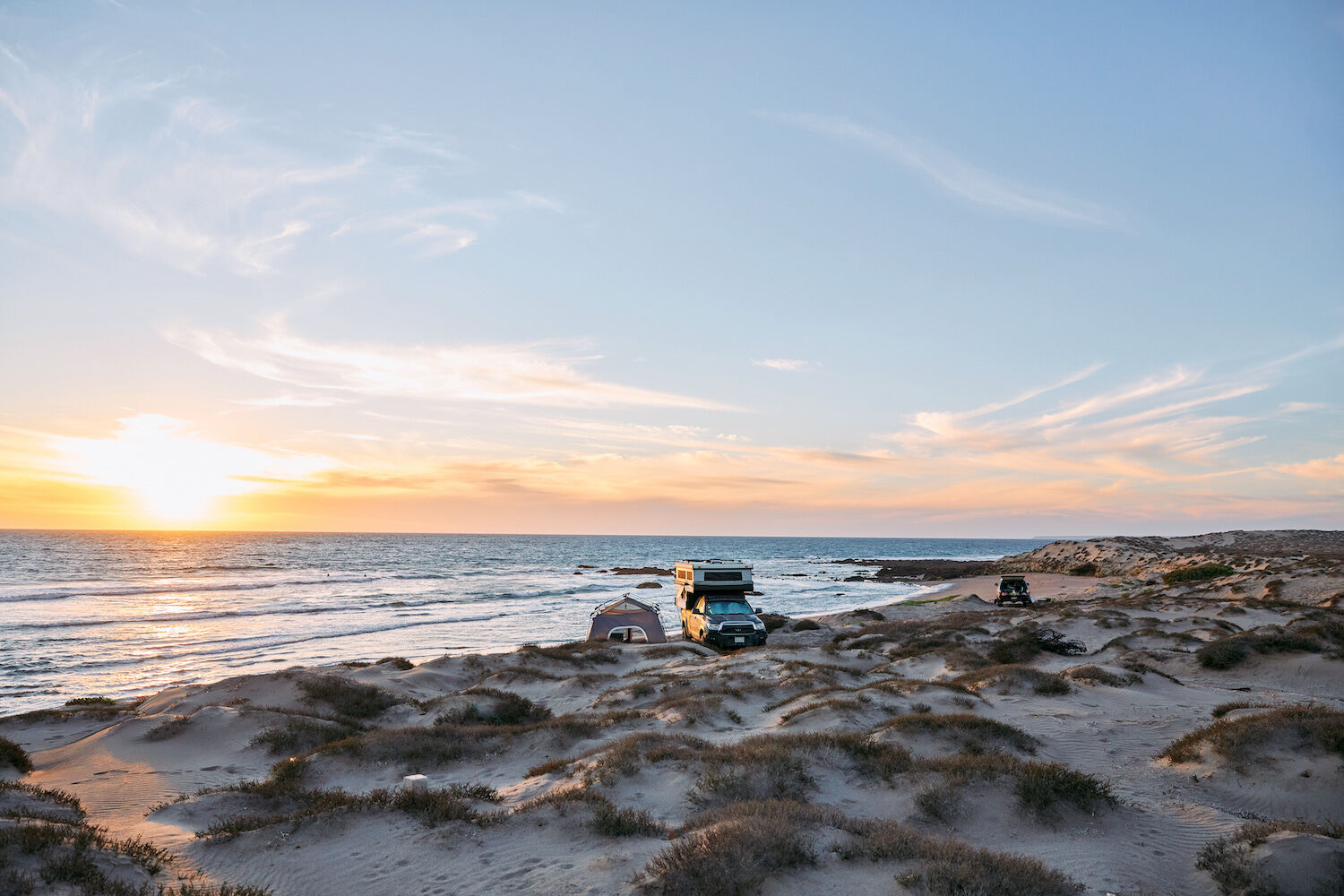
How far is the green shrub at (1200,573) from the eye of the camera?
1902 inches

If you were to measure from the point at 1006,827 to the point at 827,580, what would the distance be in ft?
239

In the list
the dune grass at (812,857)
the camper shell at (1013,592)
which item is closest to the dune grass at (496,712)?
the dune grass at (812,857)

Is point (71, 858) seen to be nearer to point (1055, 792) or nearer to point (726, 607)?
point (1055, 792)

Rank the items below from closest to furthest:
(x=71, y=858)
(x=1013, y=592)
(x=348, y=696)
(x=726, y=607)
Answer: (x=71, y=858) < (x=348, y=696) < (x=726, y=607) < (x=1013, y=592)

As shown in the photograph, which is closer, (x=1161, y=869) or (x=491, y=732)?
(x=1161, y=869)

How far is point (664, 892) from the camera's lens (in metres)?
6.25

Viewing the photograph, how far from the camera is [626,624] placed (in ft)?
103

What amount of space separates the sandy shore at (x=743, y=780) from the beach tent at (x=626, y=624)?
9.68 metres

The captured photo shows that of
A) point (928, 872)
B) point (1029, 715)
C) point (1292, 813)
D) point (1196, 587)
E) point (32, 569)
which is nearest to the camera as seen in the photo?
point (928, 872)

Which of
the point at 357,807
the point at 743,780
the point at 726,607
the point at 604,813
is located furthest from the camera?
the point at 726,607

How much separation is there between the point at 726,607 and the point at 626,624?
193 inches

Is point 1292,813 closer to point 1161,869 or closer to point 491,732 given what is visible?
point 1161,869

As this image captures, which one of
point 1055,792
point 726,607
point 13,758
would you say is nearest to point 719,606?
point 726,607

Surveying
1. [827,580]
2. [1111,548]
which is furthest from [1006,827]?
[1111,548]
